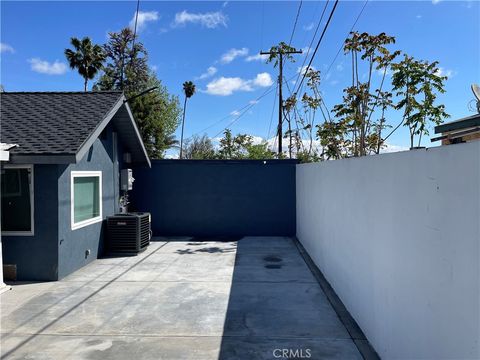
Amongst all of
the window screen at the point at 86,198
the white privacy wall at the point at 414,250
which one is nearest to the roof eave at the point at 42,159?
the window screen at the point at 86,198

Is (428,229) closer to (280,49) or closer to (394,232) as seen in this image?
(394,232)

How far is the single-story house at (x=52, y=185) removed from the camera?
6.96m

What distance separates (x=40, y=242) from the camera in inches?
274

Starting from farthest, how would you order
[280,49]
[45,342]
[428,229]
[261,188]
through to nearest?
1. [280,49]
2. [261,188]
3. [45,342]
4. [428,229]

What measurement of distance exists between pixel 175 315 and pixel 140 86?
83.9 feet

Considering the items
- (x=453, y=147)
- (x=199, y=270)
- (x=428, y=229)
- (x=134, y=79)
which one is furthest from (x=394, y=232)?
(x=134, y=79)

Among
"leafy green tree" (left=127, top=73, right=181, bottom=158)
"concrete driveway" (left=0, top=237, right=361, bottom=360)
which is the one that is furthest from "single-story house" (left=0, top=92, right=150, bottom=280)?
"leafy green tree" (left=127, top=73, right=181, bottom=158)

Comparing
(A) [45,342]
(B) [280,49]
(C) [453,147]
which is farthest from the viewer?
(B) [280,49]

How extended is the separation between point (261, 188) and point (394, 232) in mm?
8802

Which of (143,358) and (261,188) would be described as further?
(261,188)

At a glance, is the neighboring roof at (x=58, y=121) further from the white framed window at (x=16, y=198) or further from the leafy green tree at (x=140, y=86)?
the leafy green tree at (x=140, y=86)

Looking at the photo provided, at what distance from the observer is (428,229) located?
293cm
